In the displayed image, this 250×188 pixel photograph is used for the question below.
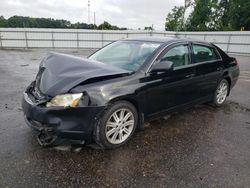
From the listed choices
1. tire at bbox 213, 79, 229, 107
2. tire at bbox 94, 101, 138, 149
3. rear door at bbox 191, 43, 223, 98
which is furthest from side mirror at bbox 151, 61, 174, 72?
tire at bbox 213, 79, 229, 107

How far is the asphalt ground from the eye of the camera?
2443 mm

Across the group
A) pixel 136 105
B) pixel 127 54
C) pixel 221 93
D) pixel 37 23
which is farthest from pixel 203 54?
pixel 37 23

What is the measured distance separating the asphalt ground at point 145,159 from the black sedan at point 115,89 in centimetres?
25

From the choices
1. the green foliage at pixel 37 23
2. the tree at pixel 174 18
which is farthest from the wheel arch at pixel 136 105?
the green foliage at pixel 37 23

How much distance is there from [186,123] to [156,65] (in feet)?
4.52

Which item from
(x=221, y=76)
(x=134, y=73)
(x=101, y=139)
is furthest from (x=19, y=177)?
(x=221, y=76)

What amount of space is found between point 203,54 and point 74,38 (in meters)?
20.7

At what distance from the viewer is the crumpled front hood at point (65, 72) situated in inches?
110

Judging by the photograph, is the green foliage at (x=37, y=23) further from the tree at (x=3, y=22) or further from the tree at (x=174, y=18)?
the tree at (x=174, y=18)

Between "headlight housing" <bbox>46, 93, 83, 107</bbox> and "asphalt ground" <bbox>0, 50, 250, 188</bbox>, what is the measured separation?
698 mm

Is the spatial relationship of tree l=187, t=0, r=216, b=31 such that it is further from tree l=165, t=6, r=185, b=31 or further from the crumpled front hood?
the crumpled front hood

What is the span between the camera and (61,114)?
2.67 m

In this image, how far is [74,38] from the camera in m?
23.2

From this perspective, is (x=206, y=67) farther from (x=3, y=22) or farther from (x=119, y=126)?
(x=3, y=22)
